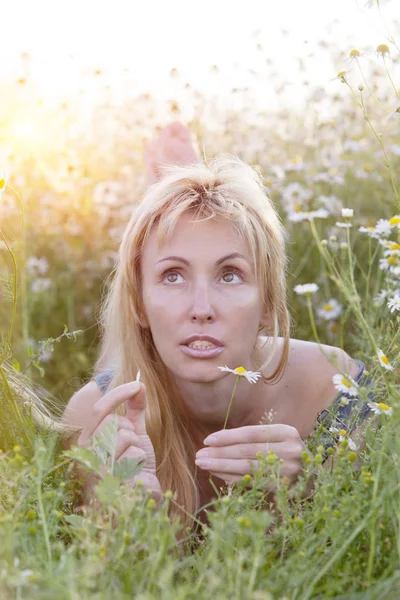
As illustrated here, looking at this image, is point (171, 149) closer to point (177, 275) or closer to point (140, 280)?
point (140, 280)

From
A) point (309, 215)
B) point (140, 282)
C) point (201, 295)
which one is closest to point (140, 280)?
point (140, 282)

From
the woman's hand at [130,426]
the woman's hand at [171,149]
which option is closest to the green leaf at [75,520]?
the woman's hand at [130,426]

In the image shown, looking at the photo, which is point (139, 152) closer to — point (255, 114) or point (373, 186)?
point (255, 114)

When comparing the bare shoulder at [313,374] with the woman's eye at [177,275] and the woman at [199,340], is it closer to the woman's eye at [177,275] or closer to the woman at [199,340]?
the woman at [199,340]

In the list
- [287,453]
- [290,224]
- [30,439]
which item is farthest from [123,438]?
[290,224]

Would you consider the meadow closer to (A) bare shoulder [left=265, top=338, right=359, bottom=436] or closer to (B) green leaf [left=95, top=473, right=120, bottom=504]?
(B) green leaf [left=95, top=473, right=120, bottom=504]

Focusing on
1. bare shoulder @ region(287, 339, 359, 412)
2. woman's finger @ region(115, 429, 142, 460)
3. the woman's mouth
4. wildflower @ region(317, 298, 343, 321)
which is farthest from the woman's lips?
wildflower @ region(317, 298, 343, 321)

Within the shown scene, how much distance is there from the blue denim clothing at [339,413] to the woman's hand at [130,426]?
0.38m

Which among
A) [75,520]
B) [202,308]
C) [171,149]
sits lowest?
[75,520]

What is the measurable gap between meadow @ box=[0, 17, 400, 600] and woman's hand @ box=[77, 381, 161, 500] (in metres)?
0.09

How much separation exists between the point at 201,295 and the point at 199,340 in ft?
0.35

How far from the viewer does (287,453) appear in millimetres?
1738

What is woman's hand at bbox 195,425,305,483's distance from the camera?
167 cm

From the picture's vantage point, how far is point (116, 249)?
4172mm
